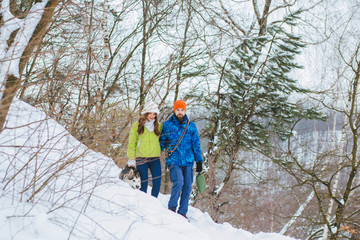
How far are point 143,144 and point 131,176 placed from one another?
0.49 meters

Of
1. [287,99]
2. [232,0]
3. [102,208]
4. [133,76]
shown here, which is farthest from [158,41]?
[102,208]

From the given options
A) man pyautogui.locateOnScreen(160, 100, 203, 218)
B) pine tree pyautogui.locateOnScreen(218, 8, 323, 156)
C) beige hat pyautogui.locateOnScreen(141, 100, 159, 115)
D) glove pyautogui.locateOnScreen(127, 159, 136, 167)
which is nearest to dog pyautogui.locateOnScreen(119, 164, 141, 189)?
glove pyautogui.locateOnScreen(127, 159, 136, 167)

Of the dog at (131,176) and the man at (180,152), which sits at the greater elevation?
the man at (180,152)

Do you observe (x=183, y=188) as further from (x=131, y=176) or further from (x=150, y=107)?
(x=150, y=107)

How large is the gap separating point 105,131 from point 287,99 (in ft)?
20.1

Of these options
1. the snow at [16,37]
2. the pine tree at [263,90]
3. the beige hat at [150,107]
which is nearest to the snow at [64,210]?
the snow at [16,37]

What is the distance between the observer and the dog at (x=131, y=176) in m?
4.04

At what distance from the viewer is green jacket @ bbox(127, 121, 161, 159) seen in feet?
13.6

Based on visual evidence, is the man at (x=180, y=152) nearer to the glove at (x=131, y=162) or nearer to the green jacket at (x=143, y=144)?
the green jacket at (x=143, y=144)

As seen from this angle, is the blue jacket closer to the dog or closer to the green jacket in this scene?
the green jacket

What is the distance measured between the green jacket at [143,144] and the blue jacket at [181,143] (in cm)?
13

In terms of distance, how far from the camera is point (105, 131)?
3.82m

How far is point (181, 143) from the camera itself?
4.04 m

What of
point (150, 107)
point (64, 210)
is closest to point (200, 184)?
point (150, 107)
